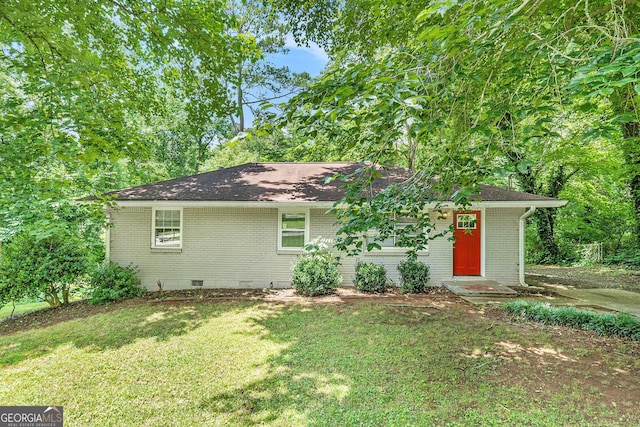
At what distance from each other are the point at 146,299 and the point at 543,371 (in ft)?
26.7

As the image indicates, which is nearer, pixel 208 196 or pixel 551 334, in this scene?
pixel 551 334

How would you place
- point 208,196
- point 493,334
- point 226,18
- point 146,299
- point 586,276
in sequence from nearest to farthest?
point 493,334 < point 226,18 < point 146,299 < point 208,196 < point 586,276

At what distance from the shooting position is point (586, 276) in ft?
36.1

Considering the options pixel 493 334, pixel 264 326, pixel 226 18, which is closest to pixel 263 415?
pixel 264 326

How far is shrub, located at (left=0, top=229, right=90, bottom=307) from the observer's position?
6555 mm

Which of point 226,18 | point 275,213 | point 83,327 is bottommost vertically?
point 83,327

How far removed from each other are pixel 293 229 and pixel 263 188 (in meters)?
1.56

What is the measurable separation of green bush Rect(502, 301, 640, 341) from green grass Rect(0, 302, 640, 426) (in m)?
0.85

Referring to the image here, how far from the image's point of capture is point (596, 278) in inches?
415

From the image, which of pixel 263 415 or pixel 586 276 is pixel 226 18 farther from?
pixel 586 276

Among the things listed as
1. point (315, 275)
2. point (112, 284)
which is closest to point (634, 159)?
point (315, 275)

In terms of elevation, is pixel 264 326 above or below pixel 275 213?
below

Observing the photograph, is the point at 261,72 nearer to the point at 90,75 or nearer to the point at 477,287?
the point at 90,75

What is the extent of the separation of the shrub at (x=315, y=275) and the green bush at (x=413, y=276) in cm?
174
